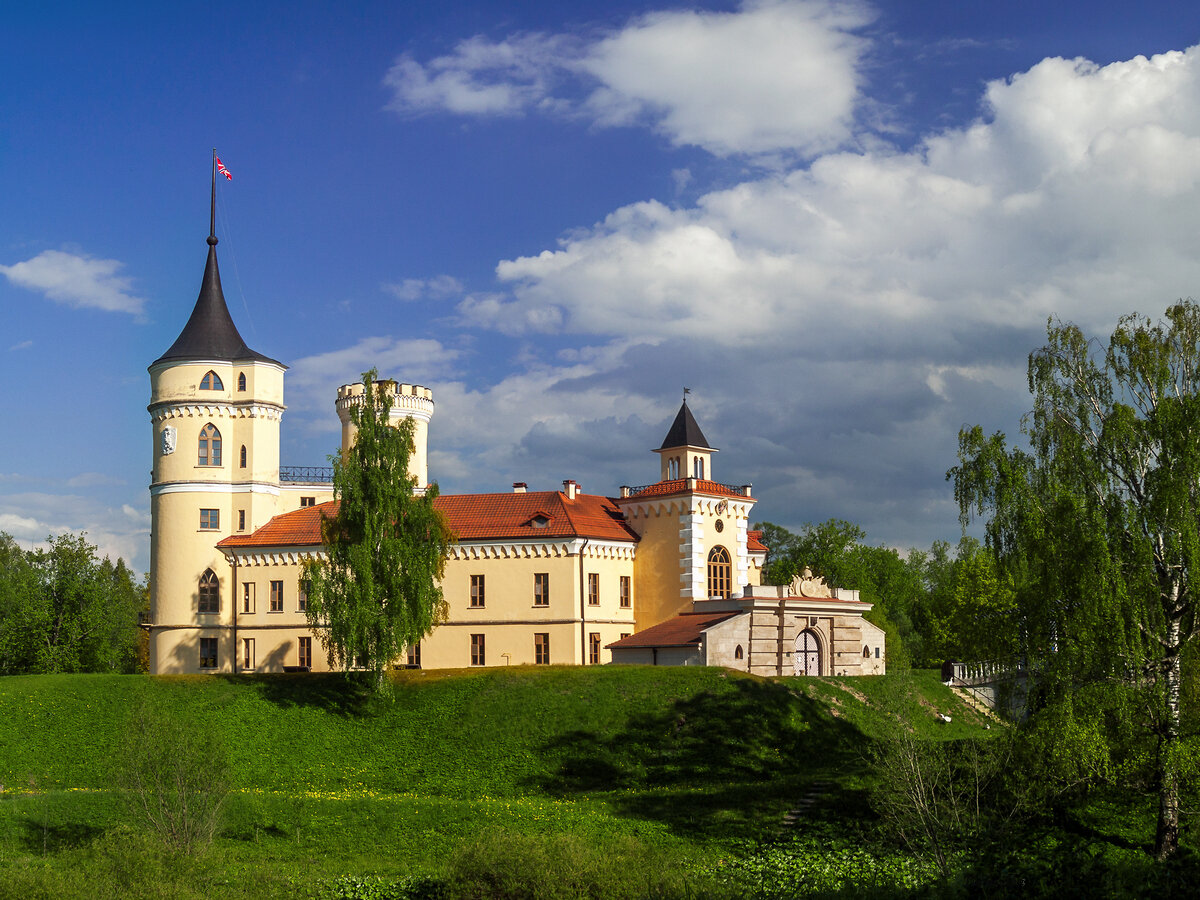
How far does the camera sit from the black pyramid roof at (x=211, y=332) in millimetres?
59794

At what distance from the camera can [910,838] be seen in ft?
101

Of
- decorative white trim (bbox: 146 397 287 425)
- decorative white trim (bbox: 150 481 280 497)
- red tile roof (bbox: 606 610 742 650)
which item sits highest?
decorative white trim (bbox: 146 397 287 425)

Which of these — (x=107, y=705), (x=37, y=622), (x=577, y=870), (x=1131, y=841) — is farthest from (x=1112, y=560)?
(x=37, y=622)

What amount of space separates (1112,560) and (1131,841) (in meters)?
7.75

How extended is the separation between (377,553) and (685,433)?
18464 millimetres

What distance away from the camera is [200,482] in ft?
195

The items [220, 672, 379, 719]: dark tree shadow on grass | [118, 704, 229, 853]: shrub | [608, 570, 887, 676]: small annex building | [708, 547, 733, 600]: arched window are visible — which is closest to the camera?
[118, 704, 229, 853]: shrub

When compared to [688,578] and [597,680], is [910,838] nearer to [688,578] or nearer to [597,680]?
[597,680]

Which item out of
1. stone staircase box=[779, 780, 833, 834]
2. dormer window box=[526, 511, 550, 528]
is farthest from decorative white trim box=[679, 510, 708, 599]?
stone staircase box=[779, 780, 833, 834]

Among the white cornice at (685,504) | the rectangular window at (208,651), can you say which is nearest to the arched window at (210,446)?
the rectangular window at (208,651)

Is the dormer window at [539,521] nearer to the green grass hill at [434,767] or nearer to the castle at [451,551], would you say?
the castle at [451,551]

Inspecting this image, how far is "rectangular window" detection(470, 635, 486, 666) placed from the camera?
58.2 m

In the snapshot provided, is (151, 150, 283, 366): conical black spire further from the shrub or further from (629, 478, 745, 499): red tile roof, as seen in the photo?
the shrub

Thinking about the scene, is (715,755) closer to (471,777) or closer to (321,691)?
(471,777)
